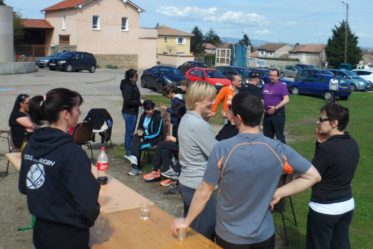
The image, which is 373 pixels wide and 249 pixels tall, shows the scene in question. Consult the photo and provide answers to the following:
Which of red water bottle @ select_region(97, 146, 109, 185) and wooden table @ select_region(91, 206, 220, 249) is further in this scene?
red water bottle @ select_region(97, 146, 109, 185)

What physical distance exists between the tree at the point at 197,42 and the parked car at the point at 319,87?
199ft

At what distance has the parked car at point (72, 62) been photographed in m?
36.5

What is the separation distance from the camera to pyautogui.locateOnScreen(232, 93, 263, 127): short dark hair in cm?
293

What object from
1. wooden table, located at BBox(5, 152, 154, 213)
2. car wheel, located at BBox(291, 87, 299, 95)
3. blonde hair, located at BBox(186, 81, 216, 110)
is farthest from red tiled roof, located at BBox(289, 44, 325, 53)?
blonde hair, located at BBox(186, 81, 216, 110)

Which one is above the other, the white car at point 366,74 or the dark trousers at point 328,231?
the white car at point 366,74

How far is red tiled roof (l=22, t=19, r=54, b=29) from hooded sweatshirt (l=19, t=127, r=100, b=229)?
48.6 metres

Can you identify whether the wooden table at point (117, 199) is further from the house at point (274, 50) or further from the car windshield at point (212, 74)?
the house at point (274, 50)

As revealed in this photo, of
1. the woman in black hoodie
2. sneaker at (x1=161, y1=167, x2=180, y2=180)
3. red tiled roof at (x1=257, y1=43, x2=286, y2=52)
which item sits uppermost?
red tiled roof at (x1=257, y1=43, x2=286, y2=52)

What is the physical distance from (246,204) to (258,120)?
54 cm

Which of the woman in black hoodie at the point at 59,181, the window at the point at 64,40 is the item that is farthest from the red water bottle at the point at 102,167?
the window at the point at 64,40

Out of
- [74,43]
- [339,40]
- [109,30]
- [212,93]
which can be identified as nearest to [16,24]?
[74,43]

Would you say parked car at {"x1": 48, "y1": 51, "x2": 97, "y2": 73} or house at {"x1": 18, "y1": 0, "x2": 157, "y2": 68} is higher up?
house at {"x1": 18, "y1": 0, "x2": 157, "y2": 68}

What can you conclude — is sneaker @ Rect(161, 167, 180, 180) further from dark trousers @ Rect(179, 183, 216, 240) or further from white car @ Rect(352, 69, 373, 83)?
white car @ Rect(352, 69, 373, 83)

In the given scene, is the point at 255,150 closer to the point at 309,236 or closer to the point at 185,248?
the point at 185,248
